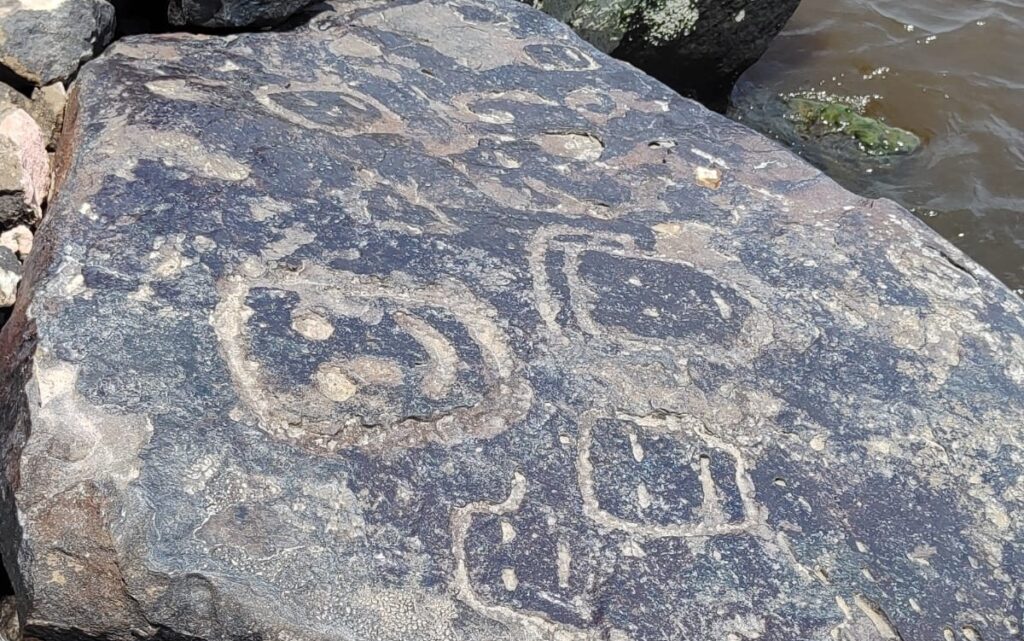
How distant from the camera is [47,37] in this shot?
2199 mm

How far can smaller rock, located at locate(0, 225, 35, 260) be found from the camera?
1.99 m

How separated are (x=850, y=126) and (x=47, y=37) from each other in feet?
9.47

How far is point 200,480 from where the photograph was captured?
1.46 metres

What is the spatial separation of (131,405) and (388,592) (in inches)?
18.1

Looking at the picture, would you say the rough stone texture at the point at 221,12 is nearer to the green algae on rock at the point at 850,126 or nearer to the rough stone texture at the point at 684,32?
the rough stone texture at the point at 684,32

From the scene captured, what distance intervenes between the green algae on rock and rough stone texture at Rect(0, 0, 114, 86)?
271cm

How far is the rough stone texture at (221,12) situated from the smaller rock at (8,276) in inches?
28.8

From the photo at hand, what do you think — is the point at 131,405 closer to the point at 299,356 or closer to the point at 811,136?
the point at 299,356

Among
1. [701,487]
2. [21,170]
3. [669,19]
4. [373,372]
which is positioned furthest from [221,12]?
[669,19]

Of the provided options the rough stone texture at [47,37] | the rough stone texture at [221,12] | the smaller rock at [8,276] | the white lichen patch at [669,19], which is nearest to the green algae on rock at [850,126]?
the white lichen patch at [669,19]

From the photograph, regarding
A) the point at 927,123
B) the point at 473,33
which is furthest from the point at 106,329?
the point at 927,123

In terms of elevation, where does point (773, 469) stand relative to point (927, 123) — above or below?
above

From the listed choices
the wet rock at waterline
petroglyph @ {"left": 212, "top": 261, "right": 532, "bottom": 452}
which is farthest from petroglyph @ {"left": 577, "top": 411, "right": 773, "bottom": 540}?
the wet rock at waterline

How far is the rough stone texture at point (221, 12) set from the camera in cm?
236
